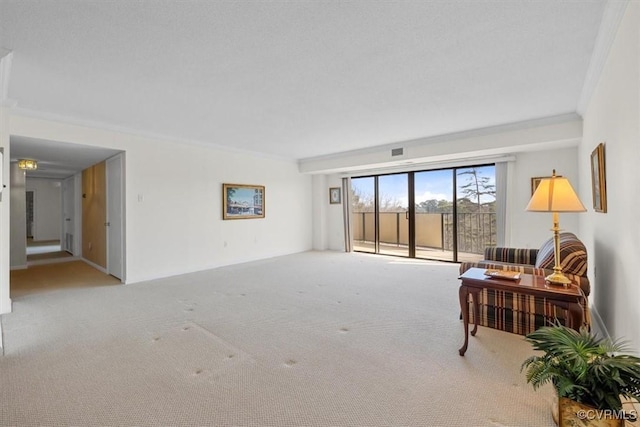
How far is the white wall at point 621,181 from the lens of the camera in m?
1.77

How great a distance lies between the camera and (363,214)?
8.27 metres

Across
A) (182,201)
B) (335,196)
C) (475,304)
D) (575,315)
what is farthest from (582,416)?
(335,196)

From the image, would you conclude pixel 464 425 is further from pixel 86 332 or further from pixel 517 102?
pixel 517 102

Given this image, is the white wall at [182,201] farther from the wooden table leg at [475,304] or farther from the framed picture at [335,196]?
the wooden table leg at [475,304]

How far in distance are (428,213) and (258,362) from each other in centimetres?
551

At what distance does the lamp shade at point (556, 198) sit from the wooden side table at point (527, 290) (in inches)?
21.5

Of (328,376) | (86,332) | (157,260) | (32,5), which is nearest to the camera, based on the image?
(32,5)

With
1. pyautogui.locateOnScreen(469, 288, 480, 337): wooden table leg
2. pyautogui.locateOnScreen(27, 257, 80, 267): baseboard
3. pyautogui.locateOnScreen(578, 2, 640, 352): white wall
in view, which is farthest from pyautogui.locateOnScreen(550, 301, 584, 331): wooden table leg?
pyautogui.locateOnScreen(27, 257, 80, 267): baseboard

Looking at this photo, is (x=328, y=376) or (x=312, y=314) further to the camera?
(x=312, y=314)

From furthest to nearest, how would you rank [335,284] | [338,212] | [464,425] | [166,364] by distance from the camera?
[338,212]
[335,284]
[166,364]
[464,425]

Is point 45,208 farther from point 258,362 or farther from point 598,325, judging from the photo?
point 598,325

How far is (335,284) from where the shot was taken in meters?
4.65

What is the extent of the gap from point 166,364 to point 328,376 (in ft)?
3.96

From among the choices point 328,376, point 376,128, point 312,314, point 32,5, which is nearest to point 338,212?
point 376,128
